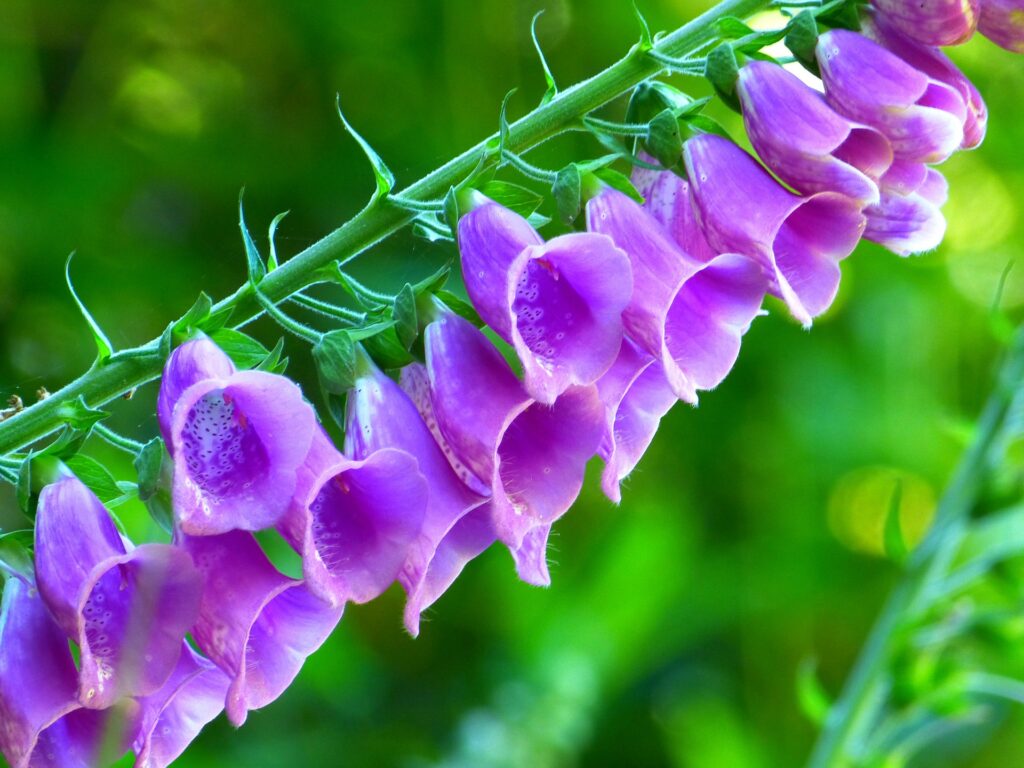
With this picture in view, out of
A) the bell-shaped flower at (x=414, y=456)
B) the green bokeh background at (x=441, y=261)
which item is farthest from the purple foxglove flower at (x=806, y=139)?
the green bokeh background at (x=441, y=261)

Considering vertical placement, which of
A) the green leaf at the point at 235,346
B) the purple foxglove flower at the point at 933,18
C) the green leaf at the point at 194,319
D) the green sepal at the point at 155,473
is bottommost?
the green sepal at the point at 155,473

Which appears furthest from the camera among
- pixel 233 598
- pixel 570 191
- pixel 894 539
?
pixel 894 539

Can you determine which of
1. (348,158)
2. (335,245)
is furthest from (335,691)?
(335,245)

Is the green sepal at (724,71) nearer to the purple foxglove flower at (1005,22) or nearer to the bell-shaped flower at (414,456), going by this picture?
the purple foxglove flower at (1005,22)

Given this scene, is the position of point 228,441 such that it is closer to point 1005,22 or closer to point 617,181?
point 617,181

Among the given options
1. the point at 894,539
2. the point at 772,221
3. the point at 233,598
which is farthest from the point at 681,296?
the point at 894,539

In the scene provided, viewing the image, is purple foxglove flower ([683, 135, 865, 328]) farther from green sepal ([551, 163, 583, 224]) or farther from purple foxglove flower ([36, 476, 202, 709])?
purple foxglove flower ([36, 476, 202, 709])
